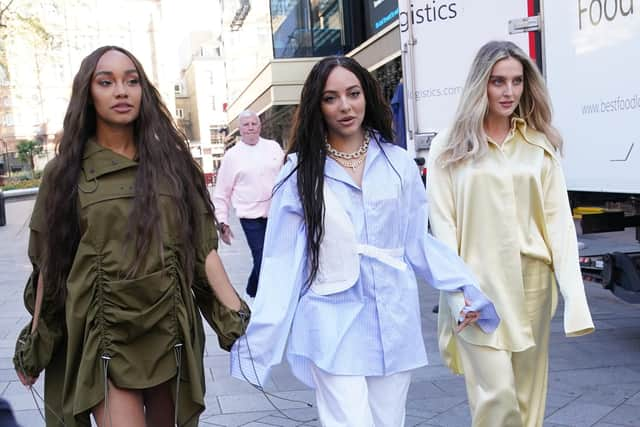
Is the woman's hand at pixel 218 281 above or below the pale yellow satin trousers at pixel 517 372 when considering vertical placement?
above

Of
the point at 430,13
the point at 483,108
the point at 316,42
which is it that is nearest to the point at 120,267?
the point at 483,108

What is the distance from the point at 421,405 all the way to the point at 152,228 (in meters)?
2.52

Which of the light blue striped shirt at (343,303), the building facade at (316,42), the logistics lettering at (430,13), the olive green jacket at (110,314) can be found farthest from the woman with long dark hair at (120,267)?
the building facade at (316,42)

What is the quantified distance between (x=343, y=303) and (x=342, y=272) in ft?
0.37

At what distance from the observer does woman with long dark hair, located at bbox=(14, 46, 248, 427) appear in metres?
2.52

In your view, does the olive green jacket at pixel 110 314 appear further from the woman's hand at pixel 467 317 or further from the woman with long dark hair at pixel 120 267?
the woman's hand at pixel 467 317

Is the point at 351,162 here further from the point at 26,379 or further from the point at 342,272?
the point at 26,379

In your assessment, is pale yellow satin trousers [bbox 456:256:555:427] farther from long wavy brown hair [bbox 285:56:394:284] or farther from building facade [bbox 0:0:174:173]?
building facade [bbox 0:0:174:173]

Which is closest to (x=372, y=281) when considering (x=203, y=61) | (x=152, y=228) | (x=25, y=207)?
(x=152, y=228)

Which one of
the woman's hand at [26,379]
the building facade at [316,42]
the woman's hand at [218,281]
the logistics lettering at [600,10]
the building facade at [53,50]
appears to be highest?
the building facade at [53,50]

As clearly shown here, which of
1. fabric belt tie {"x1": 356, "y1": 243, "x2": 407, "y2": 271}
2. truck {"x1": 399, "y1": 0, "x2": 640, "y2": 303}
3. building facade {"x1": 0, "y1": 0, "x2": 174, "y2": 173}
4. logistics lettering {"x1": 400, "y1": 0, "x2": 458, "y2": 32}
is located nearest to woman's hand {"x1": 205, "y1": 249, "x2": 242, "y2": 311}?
fabric belt tie {"x1": 356, "y1": 243, "x2": 407, "y2": 271}

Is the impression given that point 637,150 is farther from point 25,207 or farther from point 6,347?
point 25,207

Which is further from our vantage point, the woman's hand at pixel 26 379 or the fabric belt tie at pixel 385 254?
the fabric belt tie at pixel 385 254

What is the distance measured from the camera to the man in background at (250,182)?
725cm
